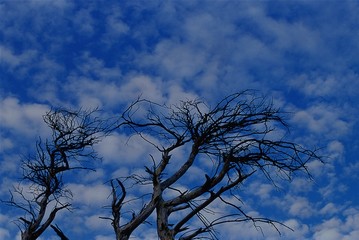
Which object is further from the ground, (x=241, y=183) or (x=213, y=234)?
(x=241, y=183)

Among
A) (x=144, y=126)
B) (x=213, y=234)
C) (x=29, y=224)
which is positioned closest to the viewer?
(x=213, y=234)

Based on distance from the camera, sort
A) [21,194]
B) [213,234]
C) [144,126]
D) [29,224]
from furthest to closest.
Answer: [21,194]
[29,224]
[144,126]
[213,234]

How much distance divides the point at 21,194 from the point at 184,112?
447cm

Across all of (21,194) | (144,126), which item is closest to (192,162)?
(144,126)

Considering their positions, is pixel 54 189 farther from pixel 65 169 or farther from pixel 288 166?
pixel 288 166

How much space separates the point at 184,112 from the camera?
7.50m

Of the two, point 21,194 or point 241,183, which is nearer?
point 241,183

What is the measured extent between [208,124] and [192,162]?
0.68 metres

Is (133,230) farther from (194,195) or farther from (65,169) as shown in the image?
(65,169)

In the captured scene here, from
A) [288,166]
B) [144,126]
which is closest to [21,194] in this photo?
[144,126]

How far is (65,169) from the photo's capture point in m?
9.92

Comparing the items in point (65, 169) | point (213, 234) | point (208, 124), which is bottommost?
point (213, 234)

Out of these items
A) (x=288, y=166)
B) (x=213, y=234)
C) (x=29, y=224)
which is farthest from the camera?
(x=29, y=224)

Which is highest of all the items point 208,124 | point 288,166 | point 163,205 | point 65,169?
point 65,169
